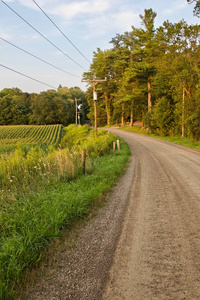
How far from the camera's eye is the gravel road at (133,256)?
2.62 m

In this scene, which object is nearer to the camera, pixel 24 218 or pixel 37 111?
pixel 24 218

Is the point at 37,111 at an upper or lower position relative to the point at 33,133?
upper

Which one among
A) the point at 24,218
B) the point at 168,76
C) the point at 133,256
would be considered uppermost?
the point at 168,76

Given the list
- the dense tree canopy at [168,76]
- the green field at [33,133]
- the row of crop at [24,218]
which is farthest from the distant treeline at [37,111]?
the row of crop at [24,218]

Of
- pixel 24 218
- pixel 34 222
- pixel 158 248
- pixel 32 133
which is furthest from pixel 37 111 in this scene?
pixel 158 248

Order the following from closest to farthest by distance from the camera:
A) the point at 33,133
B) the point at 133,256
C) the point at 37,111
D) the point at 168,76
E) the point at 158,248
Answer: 1. the point at 133,256
2. the point at 158,248
3. the point at 168,76
4. the point at 33,133
5. the point at 37,111

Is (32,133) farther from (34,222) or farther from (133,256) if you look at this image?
(133,256)

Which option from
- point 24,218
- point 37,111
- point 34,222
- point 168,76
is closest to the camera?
point 34,222

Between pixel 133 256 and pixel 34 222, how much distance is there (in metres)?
2.01

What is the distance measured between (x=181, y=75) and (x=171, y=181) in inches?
671

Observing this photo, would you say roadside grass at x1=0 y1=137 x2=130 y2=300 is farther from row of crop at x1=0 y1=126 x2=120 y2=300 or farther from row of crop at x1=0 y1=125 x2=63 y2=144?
row of crop at x1=0 y1=125 x2=63 y2=144

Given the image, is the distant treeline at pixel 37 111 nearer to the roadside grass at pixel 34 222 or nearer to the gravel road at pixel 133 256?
the roadside grass at pixel 34 222

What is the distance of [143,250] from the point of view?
3.45 m

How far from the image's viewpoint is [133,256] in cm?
329
